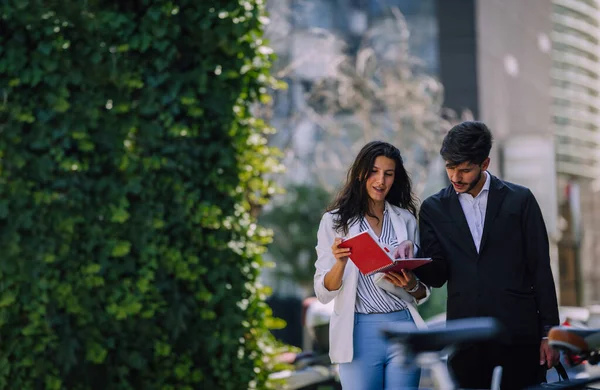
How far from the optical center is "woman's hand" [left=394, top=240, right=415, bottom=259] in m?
4.71

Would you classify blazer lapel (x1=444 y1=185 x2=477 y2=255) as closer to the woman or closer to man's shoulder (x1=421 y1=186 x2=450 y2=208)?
man's shoulder (x1=421 y1=186 x2=450 y2=208)

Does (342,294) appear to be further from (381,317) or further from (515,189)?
(515,189)

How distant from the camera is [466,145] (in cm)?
459

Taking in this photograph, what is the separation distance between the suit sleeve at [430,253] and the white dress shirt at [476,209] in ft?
0.55

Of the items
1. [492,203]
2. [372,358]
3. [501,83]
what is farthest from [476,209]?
[501,83]

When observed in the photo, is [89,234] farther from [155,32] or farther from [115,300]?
[155,32]

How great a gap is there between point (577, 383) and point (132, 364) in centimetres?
373

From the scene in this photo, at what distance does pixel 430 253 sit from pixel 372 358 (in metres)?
0.55

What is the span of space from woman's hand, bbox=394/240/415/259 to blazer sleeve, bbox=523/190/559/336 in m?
0.52

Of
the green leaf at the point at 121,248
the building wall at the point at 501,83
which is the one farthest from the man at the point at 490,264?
the building wall at the point at 501,83

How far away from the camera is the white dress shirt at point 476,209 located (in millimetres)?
4766

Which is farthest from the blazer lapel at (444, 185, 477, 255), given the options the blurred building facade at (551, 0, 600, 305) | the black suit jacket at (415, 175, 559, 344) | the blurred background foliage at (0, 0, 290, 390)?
the blurred building facade at (551, 0, 600, 305)

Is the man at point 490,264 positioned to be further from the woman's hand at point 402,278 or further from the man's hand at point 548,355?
the woman's hand at point 402,278

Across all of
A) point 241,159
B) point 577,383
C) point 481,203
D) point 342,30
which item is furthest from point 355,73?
point 342,30
